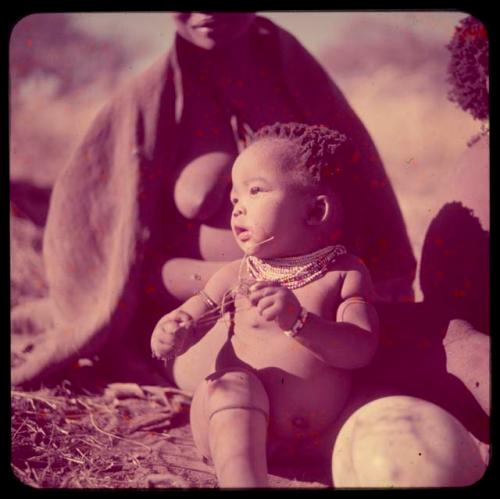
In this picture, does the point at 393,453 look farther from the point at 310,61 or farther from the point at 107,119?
the point at 107,119

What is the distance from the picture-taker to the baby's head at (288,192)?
1.57 meters

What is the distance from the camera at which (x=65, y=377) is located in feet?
6.73

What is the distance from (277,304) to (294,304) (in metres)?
0.04

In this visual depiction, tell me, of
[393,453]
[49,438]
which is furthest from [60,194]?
[393,453]

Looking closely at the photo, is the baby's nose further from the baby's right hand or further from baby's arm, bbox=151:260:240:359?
the baby's right hand

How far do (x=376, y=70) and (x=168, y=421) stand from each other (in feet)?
3.42

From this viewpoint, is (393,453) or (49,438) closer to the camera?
(393,453)

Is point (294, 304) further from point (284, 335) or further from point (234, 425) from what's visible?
point (234, 425)

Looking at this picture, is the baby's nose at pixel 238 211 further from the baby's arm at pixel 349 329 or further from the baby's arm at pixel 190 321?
the baby's arm at pixel 349 329

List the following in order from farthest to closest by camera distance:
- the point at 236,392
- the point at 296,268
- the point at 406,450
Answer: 1. the point at 296,268
2. the point at 236,392
3. the point at 406,450

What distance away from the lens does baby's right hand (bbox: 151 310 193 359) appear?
1.56 m

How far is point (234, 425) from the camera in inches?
56.4

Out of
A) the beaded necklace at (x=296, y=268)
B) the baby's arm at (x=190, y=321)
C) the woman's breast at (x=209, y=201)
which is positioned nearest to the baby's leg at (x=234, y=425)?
the baby's arm at (x=190, y=321)

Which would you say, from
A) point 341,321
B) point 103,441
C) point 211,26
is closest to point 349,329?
point 341,321
